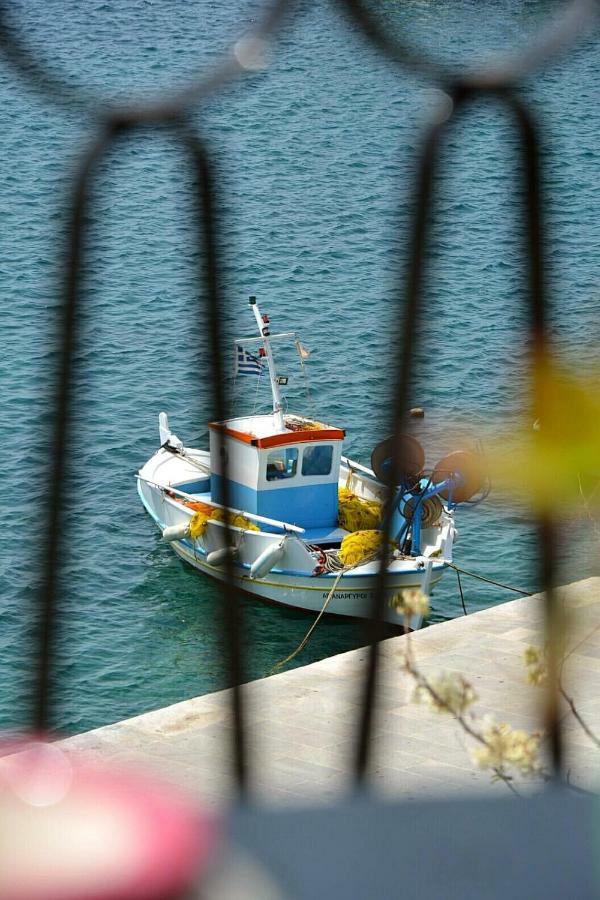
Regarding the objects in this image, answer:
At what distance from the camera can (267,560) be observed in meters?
15.4

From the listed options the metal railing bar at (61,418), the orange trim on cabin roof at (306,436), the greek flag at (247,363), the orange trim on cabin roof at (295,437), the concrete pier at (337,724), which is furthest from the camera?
the orange trim on cabin roof at (306,436)

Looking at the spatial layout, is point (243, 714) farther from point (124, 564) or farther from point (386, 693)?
point (124, 564)

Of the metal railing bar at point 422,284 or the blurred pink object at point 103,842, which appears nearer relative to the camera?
the blurred pink object at point 103,842

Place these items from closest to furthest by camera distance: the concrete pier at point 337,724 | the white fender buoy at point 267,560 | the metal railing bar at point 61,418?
the metal railing bar at point 61,418 → the concrete pier at point 337,724 → the white fender buoy at point 267,560

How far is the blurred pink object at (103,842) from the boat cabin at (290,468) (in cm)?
1495

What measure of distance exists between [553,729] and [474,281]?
20253 millimetres

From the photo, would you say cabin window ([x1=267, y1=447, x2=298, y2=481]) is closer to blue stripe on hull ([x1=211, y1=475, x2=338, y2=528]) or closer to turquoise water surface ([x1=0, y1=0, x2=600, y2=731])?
blue stripe on hull ([x1=211, y1=475, x2=338, y2=528])

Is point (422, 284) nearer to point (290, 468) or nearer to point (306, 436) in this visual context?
point (306, 436)

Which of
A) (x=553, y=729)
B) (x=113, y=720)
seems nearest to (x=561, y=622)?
(x=553, y=729)

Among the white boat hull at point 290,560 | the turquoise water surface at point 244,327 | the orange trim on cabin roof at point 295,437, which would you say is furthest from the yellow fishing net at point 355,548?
the orange trim on cabin roof at point 295,437

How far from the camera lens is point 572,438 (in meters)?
0.68

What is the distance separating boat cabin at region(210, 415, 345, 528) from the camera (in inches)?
624

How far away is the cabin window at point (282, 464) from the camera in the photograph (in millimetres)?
16172

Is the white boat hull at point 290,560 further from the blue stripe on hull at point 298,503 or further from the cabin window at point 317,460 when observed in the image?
the cabin window at point 317,460
